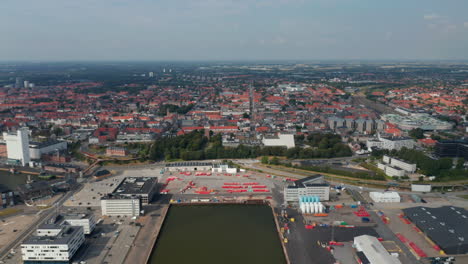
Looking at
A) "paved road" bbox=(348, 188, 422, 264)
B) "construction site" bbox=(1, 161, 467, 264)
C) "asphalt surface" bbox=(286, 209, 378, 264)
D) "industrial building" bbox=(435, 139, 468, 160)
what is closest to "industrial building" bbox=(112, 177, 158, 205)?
"construction site" bbox=(1, 161, 467, 264)

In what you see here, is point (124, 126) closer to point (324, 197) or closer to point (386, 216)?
point (324, 197)

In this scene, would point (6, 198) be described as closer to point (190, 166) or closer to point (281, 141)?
point (190, 166)

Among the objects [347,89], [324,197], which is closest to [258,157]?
[324,197]

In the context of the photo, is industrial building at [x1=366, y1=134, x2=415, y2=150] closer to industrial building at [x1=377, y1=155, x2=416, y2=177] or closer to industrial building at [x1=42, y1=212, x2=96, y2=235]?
industrial building at [x1=377, y1=155, x2=416, y2=177]

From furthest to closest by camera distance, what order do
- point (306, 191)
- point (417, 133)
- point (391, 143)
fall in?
point (417, 133), point (391, 143), point (306, 191)

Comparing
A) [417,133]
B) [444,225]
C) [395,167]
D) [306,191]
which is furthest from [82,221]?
[417,133]
